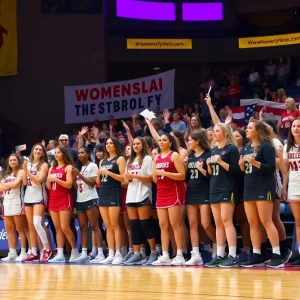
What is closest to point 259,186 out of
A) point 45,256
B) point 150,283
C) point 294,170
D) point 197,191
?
point 294,170

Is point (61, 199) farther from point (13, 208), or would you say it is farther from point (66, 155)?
point (13, 208)

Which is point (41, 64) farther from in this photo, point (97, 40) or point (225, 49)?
point (225, 49)

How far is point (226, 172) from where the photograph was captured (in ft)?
36.1

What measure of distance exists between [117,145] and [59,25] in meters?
15.0

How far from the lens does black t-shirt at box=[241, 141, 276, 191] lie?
10.4m

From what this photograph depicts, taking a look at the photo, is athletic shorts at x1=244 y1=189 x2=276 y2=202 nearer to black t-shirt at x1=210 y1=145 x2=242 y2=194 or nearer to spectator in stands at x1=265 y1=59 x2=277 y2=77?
black t-shirt at x1=210 y1=145 x2=242 y2=194

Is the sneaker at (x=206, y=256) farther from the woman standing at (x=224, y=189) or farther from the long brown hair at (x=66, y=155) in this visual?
the long brown hair at (x=66, y=155)

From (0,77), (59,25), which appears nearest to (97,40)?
(59,25)

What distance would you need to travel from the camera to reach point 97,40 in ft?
88.2

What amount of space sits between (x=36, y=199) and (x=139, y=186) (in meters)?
2.15

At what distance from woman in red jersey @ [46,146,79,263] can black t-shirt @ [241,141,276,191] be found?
348 centimetres

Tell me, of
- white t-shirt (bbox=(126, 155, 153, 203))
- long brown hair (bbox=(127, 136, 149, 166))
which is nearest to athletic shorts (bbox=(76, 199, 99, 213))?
white t-shirt (bbox=(126, 155, 153, 203))

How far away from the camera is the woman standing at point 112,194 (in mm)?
12258

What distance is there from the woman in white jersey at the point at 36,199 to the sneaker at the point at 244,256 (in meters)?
3.59
